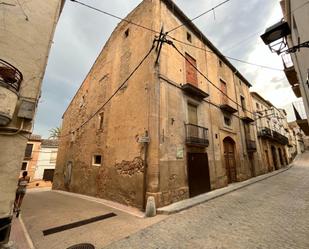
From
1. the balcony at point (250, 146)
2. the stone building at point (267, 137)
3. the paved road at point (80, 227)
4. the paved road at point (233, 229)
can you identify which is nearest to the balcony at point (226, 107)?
the balcony at point (250, 146)

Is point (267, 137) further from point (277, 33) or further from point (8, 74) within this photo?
point (8, 74)

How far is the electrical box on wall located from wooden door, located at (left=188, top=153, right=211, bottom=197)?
656cm

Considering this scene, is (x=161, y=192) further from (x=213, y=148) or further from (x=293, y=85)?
(x=293, y=85)

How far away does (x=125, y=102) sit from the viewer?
8945mm

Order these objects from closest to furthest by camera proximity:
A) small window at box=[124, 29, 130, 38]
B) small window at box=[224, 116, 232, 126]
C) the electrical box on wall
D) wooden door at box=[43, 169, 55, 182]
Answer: the electrical box on wall → small window at box=[124, 29, 130, 38] → small window at box=[224, 116, 232, 126] → wooden door at box=[43, 169, 55, 182]

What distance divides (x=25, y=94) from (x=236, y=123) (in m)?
13.7

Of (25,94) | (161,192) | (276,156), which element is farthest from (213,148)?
(276,156)

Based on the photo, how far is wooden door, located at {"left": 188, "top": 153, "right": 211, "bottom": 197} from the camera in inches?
311

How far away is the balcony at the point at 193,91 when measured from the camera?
8586 millimetres

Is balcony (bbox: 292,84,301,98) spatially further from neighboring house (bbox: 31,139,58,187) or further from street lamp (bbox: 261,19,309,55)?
neighboring house (bbox: 31,139,58,187)

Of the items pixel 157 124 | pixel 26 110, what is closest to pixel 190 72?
pixel 157 124

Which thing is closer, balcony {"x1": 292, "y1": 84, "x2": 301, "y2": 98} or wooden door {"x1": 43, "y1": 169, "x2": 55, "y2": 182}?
balcony {"x1": 292, "y1": 84, "x2": 301, "y2": 98}

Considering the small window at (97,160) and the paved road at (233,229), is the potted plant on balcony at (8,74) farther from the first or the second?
the small window at (97,160)

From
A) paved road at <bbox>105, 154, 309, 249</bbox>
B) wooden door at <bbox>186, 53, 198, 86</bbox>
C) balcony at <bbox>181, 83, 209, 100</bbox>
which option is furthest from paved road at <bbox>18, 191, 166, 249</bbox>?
wooden door at <bbox>186, 53, 198, 86</bbox>
